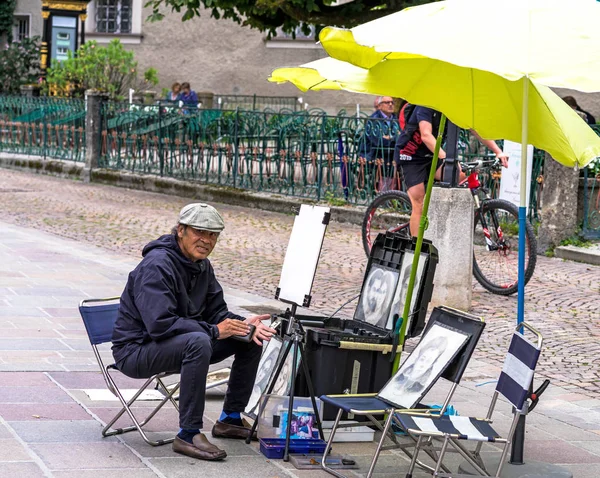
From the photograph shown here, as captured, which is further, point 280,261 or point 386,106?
point 386,106

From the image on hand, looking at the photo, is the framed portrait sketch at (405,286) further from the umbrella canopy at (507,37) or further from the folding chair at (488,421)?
the umbrella canopy at (507,37)

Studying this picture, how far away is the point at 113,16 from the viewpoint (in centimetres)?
3412

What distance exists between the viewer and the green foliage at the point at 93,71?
27359 mm

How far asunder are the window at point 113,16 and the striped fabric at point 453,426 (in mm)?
29952

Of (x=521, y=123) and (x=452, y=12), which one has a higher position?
(x=452, y=12)

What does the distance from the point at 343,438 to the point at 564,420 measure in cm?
144

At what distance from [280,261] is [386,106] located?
176 inches

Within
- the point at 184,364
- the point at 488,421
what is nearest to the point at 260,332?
the point at 184,364

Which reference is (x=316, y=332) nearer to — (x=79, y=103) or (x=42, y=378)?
(x=42, y=378)

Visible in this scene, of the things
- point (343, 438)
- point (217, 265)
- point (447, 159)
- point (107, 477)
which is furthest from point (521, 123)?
point (217, 265)

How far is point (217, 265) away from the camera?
1175cm

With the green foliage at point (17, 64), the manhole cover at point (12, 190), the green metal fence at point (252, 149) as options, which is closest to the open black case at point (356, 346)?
the green metal fence at point (252, 149)

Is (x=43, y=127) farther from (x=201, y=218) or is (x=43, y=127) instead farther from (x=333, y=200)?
(x=201, y=218)

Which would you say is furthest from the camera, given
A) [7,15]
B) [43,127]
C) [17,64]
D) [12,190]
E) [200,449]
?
[7,15]
